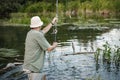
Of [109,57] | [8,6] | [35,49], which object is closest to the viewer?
[35,49]

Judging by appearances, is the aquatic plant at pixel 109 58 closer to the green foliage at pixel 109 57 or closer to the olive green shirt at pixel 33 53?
the green foliage at pixel 109 57

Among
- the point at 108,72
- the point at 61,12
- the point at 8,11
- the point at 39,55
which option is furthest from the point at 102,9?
the point at 39,55

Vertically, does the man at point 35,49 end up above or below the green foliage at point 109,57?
above

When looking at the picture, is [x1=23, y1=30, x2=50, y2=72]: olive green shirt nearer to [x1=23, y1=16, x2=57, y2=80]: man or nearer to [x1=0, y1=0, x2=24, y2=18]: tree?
[x1=23, y1=16, x2=57, y2=80]: man

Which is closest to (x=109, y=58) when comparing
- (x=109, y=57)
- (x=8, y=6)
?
(x=109, y=57)

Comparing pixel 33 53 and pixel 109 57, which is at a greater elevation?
pixel 33 53

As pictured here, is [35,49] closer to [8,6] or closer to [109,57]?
[109,57]

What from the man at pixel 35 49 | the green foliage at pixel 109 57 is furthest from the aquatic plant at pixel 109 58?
the man at pixel 35 49

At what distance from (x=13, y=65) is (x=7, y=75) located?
1411mm

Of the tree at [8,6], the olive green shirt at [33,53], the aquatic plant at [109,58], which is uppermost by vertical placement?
the tree at [8,6]

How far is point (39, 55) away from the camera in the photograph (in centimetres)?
756

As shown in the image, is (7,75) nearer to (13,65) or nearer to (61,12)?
(13,65)

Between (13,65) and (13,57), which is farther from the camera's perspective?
(13,57)

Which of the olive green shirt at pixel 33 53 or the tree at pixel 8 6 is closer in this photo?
the olive green shirt at pixel 33 53
